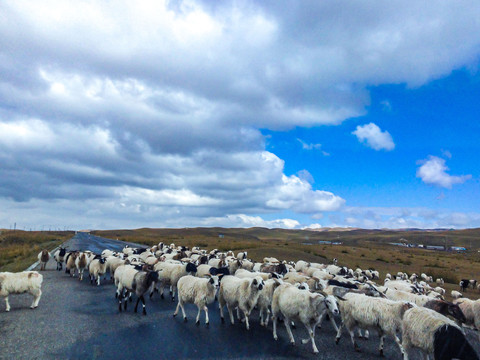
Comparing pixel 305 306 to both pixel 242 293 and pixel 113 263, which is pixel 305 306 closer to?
pixel 242 293

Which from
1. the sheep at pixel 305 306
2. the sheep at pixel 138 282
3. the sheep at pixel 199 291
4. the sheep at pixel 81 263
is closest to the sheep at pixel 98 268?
the sheep at pixel 81 263

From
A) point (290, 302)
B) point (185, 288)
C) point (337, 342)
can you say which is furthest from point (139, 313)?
point (337, 342)

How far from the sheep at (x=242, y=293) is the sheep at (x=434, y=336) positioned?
15.2 feet

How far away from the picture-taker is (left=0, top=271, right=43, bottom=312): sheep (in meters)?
11.4

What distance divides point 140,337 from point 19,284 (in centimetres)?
611

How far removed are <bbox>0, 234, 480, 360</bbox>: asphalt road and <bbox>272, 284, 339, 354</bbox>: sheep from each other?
0.57 m

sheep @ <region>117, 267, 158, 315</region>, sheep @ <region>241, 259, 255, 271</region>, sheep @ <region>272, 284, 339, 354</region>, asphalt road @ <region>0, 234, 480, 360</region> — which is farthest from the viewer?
sheep @ <region>241, 259, 255, 271</region>

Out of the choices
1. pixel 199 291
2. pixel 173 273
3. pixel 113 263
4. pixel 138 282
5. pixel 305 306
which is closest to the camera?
pixel 305 306

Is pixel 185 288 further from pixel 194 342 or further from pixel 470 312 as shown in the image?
pixel 470 312

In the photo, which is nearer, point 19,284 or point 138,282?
point 19,284

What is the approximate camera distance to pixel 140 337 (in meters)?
9.39

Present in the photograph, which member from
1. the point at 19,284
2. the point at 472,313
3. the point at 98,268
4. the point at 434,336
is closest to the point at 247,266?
the point at 98,268

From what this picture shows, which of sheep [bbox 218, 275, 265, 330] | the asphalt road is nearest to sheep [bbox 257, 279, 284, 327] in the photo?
sheep [bbox 218, 275, 265, 330]

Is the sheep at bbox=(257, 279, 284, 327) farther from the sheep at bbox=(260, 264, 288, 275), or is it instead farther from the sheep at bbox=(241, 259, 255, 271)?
the sheep at bbox=(241, 259, 255, 271)
